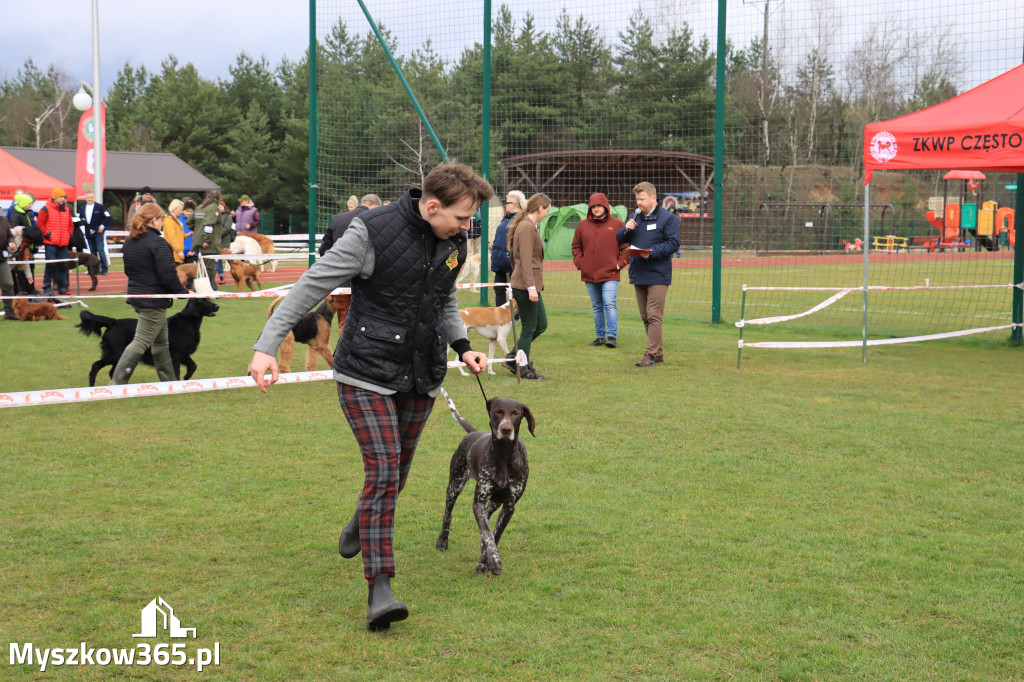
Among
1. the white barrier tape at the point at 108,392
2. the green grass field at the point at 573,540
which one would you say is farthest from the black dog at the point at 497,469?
the white barrier tape at the point at 108,392

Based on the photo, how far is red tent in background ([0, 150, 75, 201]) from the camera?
19875 mm

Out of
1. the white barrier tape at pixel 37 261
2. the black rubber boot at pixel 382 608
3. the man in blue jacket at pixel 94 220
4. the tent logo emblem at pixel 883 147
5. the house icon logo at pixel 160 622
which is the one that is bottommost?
the house icon logo at pixel 160 622

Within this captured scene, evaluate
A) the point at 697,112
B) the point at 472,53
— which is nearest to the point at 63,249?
the point at 472,53

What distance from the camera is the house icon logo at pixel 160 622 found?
11.3 feet

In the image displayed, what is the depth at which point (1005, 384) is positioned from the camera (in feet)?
28.9

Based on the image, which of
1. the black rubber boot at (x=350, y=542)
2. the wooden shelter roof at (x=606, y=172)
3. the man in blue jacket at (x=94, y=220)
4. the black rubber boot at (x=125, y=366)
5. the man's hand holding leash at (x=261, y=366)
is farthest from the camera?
the man in blue jacket at (x=94, y=220)

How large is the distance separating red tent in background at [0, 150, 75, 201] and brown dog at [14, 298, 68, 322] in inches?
266

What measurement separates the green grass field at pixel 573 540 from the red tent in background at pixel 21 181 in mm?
A: 14376

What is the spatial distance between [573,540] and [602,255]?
23.3 ft

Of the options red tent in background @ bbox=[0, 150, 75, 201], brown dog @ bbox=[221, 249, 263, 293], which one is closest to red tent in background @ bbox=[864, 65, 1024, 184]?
brown dog @ bbox=[221, 249, 263, 293]

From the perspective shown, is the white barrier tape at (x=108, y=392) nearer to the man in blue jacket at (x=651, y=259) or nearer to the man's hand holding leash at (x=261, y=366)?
the man's hand holding leash at (x=261, y=366)

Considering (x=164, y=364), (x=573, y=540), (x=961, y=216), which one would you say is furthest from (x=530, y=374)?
(x=961, y=216)

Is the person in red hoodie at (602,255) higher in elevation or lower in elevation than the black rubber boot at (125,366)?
higher

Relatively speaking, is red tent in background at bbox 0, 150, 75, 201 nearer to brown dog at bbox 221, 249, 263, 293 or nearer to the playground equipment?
brown dog at bbox 221, 249, 263, 293
